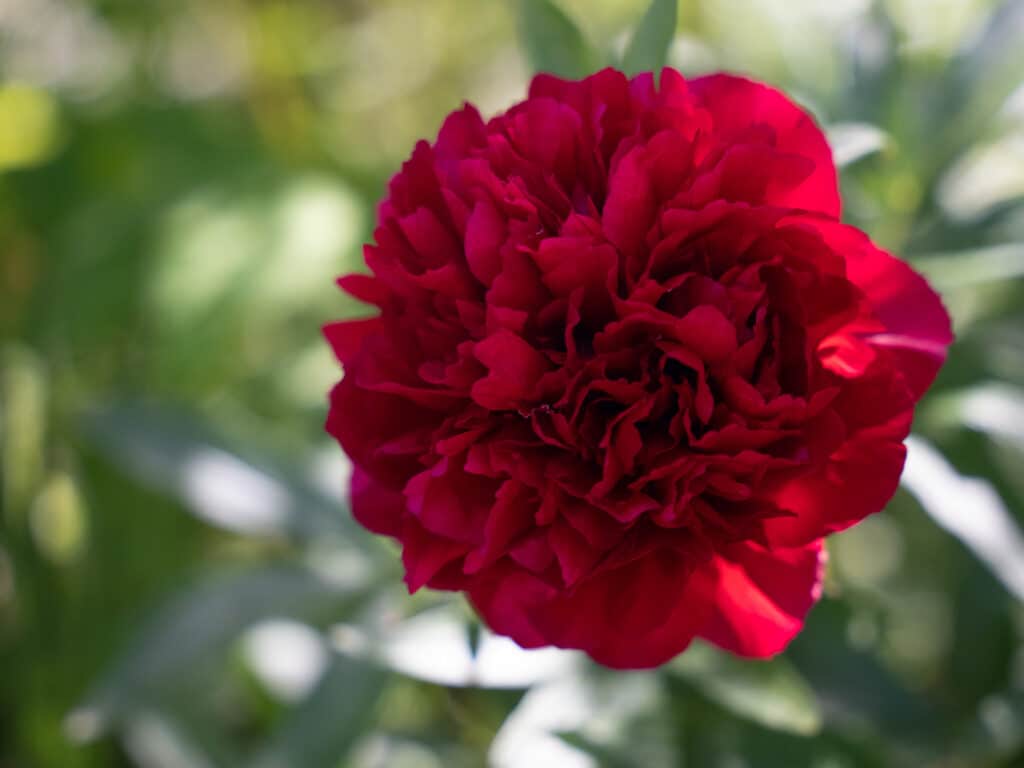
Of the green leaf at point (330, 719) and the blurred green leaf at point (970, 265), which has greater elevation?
the blurred green leaf at point (970, 265)

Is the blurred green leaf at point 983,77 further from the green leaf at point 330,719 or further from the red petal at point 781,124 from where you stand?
the green leaf at point 330,719

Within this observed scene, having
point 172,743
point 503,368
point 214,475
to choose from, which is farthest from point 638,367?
point 172,743

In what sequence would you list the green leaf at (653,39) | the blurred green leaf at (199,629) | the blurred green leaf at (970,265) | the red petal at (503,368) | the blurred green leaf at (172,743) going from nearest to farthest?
the red petal at (503,368), the green leaf at (653,39), the blurred green leaf at (970,265), the blurred green leaf at (199,629), the blurred green leaf at (172,743)

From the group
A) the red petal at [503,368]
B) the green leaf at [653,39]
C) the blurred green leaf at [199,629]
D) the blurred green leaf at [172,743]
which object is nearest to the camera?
the red petal at [503,368]

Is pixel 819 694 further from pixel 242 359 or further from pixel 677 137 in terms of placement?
pixel 242 359

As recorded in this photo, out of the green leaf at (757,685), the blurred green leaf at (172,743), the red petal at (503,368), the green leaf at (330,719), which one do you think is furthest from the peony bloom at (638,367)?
the blurred green leaf at (172,743)

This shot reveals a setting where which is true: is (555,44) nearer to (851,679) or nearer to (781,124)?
(781,124)
